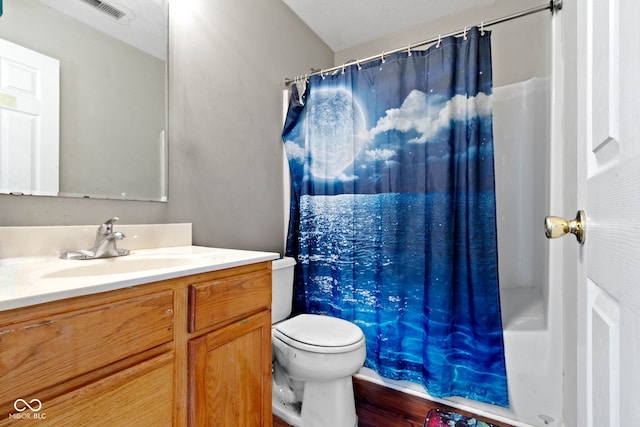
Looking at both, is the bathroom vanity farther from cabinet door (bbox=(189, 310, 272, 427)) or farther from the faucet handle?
the faucet handle

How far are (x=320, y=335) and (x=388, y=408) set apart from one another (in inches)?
22.8

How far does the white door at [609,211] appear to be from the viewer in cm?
33

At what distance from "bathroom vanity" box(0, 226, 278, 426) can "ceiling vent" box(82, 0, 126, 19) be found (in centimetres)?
93

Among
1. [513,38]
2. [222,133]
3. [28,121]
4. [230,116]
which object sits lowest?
[28,121]

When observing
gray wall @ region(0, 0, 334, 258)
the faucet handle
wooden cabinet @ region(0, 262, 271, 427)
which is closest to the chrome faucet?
the faucet handle

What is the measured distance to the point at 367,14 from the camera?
6.61 feet

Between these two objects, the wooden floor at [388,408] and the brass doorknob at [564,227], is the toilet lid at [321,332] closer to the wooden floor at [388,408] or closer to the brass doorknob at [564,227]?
the wooden floor at [388,408]

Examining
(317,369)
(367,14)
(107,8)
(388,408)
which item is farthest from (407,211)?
(107,8)

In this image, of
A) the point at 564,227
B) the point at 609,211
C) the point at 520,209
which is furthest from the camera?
the point at 520,209

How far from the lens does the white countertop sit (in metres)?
0.55

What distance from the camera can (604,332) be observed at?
1.42 feet

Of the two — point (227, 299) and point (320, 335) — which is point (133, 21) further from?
point (320, 335)

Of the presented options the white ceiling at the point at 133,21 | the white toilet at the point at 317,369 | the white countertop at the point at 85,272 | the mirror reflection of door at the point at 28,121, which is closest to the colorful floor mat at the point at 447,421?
the white toilet at the point at 317,369

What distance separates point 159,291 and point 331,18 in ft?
6.88
